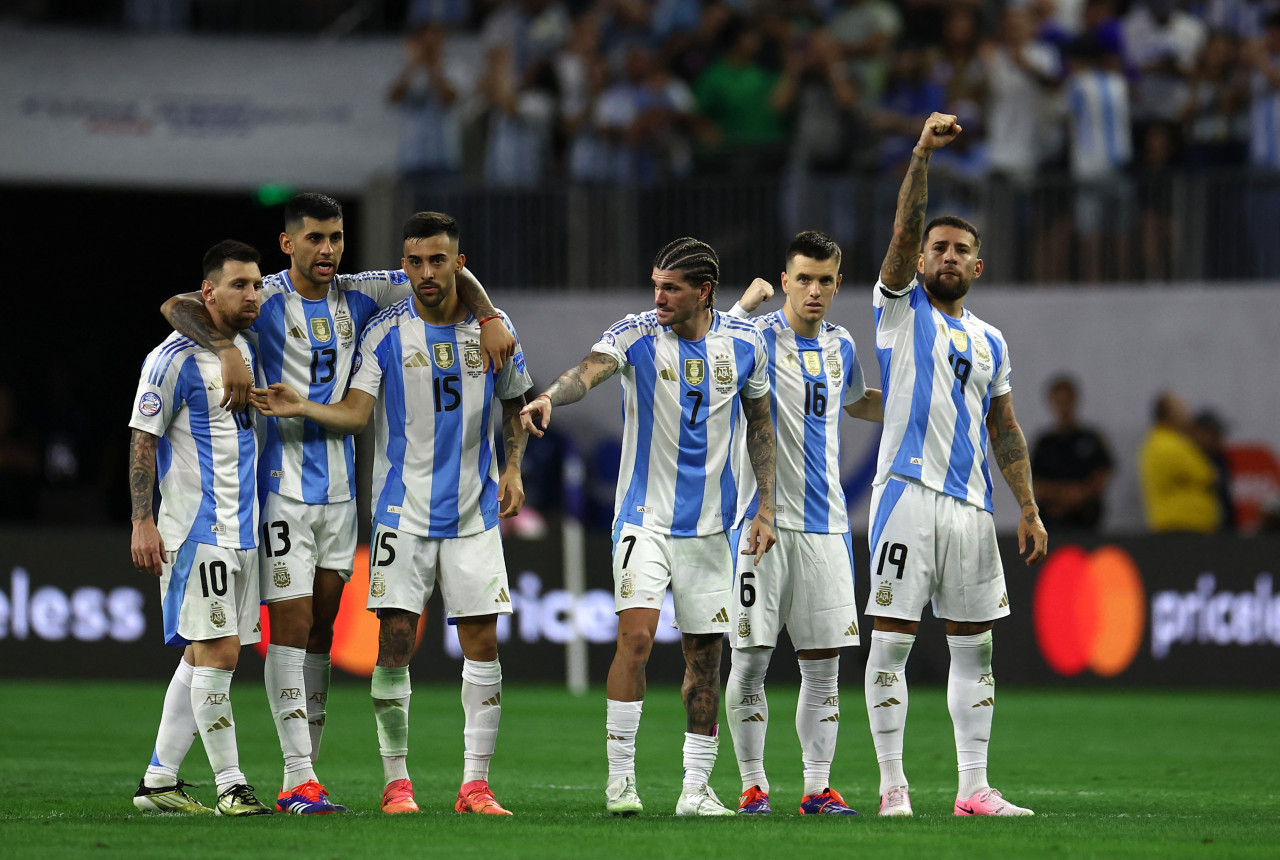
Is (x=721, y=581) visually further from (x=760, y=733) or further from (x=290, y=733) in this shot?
(x=290, y=733)

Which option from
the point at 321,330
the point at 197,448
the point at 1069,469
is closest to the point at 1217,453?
the point at 1069,469

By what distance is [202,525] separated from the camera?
7910 mm

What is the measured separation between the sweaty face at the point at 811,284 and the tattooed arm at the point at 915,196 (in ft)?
1.01

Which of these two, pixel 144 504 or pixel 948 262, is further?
pixel 948 262

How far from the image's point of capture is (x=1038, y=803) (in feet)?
28.9

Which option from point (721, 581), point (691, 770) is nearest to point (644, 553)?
point (721, 581)

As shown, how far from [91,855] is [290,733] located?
1571 millimetres

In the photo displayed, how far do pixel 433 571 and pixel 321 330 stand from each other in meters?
1.28

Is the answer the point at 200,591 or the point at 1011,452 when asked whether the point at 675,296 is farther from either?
the point at 200,591

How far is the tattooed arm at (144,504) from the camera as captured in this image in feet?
25.6

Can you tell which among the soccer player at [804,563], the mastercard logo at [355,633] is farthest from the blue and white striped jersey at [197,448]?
the mastercard logo at [355,633]

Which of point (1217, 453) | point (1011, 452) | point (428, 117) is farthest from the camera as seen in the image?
point (428, 117)

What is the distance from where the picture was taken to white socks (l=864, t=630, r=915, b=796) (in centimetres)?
812

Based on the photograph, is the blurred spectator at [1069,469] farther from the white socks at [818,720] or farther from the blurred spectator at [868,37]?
the white socks at [818,720]
